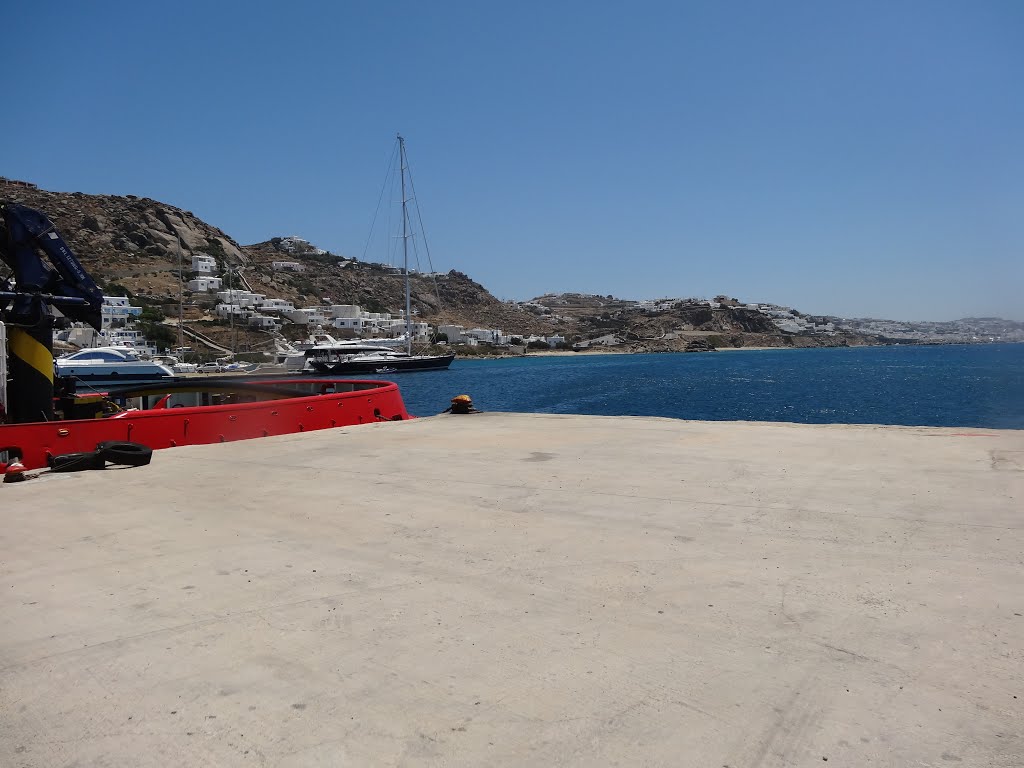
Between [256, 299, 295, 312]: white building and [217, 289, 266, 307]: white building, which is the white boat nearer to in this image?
[217, 289, 266, 307]: white building

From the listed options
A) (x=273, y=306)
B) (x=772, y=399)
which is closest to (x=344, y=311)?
(x=273, y=306)

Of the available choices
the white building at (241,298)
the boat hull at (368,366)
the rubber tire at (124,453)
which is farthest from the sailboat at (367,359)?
the rubber tire at (124,453)

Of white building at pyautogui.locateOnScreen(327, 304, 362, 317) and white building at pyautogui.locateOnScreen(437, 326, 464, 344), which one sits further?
white building at pyautogui.locateOnScreen(437, 326, 464, 344)

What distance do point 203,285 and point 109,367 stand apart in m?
81.1

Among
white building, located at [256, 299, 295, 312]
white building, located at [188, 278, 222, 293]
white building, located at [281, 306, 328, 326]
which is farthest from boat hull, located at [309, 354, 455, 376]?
white building, located at [188, 278, 222, 293]

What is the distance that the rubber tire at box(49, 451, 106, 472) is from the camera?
8914 mm

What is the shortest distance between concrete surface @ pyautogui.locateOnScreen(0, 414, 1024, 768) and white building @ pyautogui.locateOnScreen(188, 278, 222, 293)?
128 meters

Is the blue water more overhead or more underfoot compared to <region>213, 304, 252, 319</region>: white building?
more underfoot

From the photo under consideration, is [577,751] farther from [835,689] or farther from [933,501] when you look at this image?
[933,501]

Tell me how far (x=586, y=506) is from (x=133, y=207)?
162672mm

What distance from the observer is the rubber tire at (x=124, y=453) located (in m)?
9.09

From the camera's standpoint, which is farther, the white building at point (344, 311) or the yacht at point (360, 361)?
the white building at point (344, 311)

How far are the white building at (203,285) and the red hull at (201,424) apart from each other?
120918 millimetres

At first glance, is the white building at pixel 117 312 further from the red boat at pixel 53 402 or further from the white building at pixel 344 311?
the red boat at pixel 53 402
